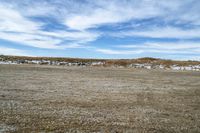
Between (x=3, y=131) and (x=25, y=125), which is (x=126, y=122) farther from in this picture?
(x=3, y=131)

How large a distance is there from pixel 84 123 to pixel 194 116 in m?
5.64

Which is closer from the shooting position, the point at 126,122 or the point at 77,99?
the point at 126,122

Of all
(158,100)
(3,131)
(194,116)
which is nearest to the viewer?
(3,131)

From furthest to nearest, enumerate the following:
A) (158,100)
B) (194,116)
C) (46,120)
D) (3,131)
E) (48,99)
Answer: (158,100), (48,99), (194,116), (46,120), (3,131)

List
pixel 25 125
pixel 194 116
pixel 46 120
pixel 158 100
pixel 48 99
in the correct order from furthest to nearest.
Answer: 1. pixel 158 100
2. pixel 48 99
3. pixel 194 116
4. pixel 46 120
5. pixel 25 125

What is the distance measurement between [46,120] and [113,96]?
7.98 m

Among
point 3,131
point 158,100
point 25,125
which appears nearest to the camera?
point 3,131

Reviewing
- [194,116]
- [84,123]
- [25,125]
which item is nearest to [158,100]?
[194,116]

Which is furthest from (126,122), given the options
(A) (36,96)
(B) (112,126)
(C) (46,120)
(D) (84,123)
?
(A) (36,96)

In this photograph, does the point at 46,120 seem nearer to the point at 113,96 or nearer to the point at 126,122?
the point at 126,122

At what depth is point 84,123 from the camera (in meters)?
12.4

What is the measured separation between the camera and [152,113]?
15.0m

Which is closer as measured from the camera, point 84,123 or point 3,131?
point 3,131

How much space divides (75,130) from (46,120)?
179 cm
